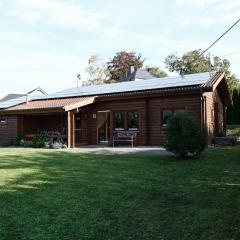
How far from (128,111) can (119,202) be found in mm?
15905

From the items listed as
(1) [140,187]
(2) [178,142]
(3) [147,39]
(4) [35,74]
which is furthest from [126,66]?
(1) [140,187]

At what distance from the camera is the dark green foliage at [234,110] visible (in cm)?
3566

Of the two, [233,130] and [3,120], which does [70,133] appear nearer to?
[3,120]

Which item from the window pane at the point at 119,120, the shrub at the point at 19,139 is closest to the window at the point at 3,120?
the shrub at the point at 19,139

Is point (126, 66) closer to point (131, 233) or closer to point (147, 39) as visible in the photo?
point (147, 39)

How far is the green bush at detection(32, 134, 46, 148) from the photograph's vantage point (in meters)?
23.0

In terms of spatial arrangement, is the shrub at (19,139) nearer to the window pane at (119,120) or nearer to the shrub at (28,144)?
the shrub at (28,144)

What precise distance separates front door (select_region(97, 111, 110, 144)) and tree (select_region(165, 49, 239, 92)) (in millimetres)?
28093

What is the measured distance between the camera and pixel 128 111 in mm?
23281

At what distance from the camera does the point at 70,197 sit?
311 inches

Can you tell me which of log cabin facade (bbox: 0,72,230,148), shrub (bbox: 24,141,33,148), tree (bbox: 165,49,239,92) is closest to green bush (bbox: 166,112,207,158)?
log cabin facade (bbox: 0,72,230,148)

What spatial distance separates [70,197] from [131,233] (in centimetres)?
A: 254

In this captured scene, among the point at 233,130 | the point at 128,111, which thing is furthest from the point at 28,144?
the point at 233,130

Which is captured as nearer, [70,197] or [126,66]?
[70,197]
